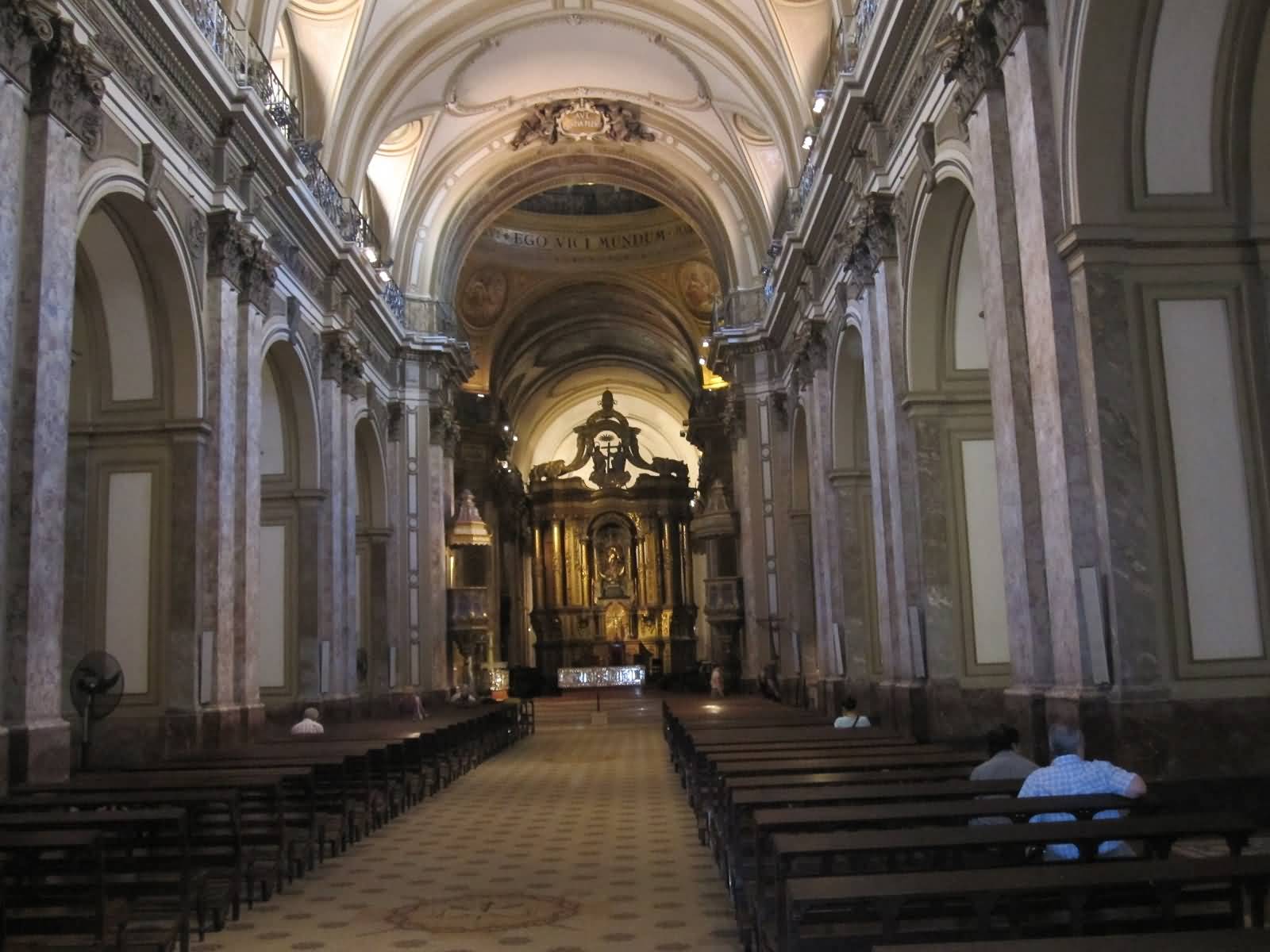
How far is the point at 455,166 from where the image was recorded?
22516mm

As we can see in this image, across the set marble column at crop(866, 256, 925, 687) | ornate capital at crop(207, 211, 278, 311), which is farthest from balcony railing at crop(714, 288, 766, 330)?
ornate capital at crop(207, 211, 278, 311)

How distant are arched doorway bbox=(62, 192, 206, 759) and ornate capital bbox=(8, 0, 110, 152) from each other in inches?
79.5

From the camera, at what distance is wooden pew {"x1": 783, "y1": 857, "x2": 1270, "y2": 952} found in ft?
11.6

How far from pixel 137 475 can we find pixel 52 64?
4271 mm

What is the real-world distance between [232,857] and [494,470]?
2768cm

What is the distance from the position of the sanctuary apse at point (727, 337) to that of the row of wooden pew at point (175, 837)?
1414 millimetres

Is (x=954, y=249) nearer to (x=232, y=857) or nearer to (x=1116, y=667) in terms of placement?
(x=1116, y=667)

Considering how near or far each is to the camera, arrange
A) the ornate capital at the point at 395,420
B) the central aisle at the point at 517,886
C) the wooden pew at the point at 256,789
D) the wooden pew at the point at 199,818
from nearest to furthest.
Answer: the central aisle at the point at 517,886 < the wooden pew at the point at 199,818 < the wooden pew at the point at 256,789 < the ornate capital at the point at 395,420

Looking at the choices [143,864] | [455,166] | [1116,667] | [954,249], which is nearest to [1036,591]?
→ [1116,667]

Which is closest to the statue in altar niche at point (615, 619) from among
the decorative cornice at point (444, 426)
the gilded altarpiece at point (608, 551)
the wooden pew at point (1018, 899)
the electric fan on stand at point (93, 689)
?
the gilded altarpiece at point (608, 551)

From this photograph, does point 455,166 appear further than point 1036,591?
Yes

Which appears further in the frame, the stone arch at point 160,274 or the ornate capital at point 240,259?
the ornate capital at point 240,259

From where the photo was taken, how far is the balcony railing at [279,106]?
12195mm

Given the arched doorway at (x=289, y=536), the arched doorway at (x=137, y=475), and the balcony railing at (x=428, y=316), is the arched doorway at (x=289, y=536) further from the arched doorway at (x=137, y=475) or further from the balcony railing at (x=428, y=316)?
the balcony railing at (x=428, y=316)
